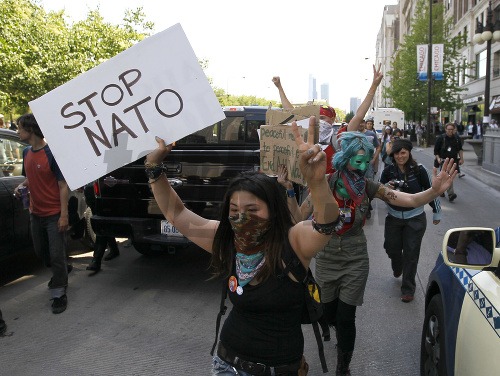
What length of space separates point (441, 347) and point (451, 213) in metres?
7.40

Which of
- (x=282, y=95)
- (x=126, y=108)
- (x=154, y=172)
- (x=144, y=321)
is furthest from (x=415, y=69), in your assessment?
(x=154, y=172)

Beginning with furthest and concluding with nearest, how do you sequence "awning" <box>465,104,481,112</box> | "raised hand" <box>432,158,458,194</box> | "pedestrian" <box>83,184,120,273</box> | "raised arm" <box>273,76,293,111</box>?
"awning" <box>465,104,481,112</box> < "pedestrian" <box>83,184,120,273</box> < "raised arm" <box>273,76,293,111</box> < "raised hand" <box>432,158,458,194</box>

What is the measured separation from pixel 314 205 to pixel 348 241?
167 cm

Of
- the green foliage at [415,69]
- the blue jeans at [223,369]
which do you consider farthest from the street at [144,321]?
the green foliage at [415,69]

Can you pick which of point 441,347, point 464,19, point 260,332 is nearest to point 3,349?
point 260,332

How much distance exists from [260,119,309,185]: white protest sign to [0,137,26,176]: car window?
149 inches

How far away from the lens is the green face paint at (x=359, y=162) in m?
3.25

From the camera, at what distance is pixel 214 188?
200 inches

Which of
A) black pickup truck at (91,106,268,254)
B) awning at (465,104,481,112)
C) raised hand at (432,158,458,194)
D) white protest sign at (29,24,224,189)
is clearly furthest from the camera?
awning at (465,104,481,112)

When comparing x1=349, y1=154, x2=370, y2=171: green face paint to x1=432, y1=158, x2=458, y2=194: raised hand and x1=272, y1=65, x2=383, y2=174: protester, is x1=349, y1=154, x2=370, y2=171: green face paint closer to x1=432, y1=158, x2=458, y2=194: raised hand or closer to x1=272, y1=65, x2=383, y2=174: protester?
x1=272, y1=65, x2=383, y2=174: protester

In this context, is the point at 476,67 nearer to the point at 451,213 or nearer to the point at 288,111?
the point at 451,213

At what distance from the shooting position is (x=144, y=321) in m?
4.55

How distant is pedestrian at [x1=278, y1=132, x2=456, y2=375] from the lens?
10.8ft

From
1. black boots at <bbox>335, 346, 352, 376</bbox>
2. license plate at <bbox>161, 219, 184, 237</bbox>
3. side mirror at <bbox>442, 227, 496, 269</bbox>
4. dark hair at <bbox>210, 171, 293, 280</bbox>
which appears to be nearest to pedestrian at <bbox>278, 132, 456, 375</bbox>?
black boots at <bbox>335, 346, 352, 376</bbox>
